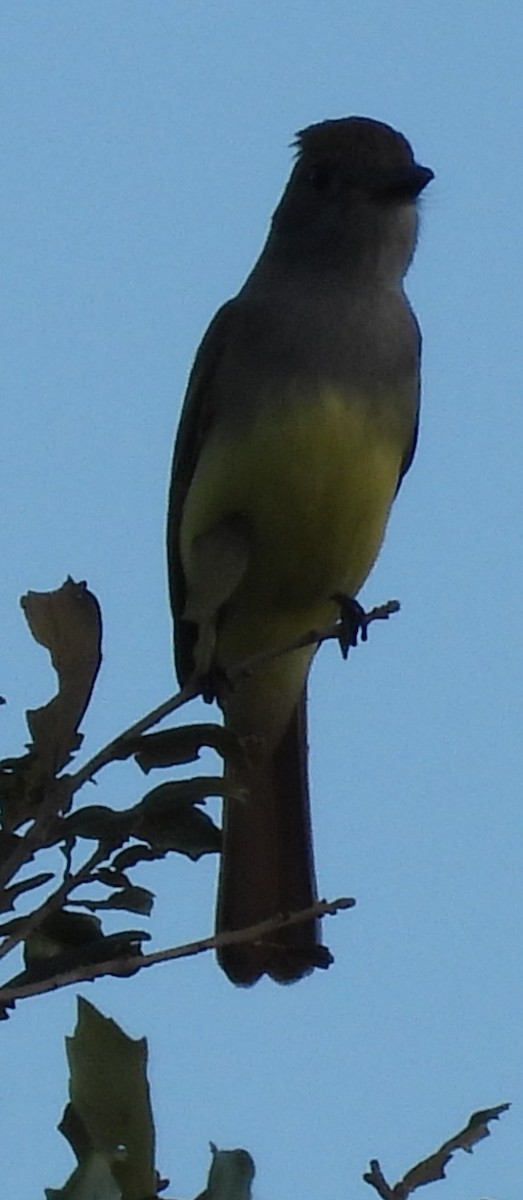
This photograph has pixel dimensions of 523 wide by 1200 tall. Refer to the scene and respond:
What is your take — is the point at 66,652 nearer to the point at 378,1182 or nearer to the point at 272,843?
the point at 378,1182

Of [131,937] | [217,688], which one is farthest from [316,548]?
[131,937]

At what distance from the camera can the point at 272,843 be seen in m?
4.39

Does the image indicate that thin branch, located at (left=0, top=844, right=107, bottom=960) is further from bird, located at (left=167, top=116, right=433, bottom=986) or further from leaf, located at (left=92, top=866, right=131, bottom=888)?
bird, located at (left=167, top=116, right=433, bottom=986)

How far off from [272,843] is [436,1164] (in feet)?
8.07

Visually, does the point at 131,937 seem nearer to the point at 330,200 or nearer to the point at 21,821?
the point at 21,821

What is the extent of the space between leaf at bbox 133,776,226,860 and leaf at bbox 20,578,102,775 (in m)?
0.11

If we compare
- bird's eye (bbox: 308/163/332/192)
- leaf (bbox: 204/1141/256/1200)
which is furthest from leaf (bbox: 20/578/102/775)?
bird's eye (bbox: 308/163/332/192)

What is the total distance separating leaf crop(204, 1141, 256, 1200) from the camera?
2.00 m

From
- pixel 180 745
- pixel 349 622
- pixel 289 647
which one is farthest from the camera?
pixel 349 622

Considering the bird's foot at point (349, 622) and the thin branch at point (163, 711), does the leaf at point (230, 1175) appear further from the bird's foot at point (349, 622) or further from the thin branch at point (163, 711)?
the bird's foot at point (349, 622)

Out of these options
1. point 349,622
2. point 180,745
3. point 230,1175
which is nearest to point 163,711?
point 180,745

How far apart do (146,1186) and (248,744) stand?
0.85m

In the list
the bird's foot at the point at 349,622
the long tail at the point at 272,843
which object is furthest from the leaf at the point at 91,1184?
the long tail at the point at 272,843

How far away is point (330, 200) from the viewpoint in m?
4.45
